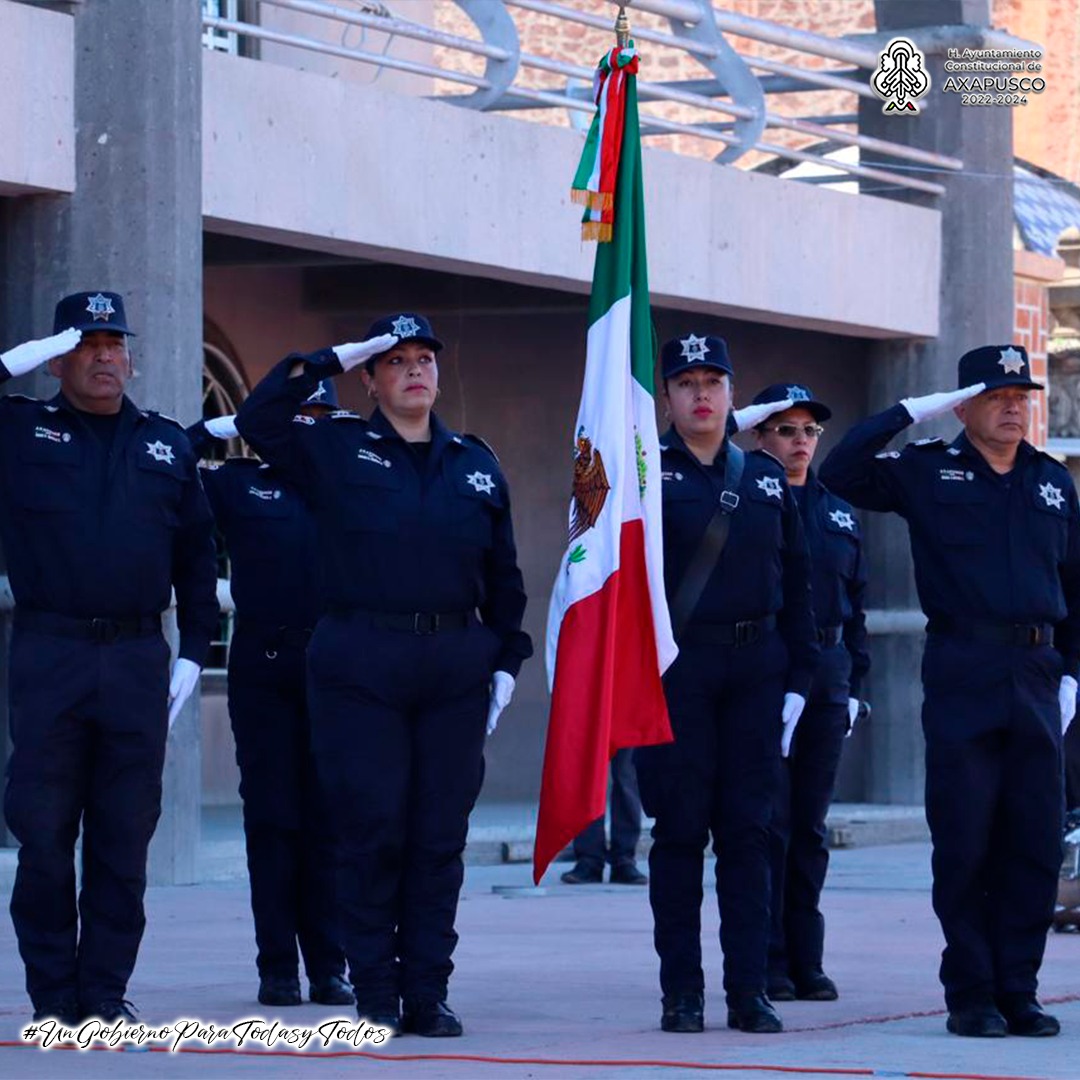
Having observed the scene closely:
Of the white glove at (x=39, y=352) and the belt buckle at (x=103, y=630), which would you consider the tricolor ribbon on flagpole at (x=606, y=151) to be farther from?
the belt buckle at (x=103, y=630)

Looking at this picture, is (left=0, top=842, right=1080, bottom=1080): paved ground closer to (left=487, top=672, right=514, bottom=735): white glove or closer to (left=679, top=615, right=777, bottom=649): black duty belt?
(left=487, top=672, right=514, bottom=735): white glove

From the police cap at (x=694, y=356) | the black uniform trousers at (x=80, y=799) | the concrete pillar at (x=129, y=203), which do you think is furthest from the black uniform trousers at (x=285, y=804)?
the concrete pillar at (x=129, y=203)

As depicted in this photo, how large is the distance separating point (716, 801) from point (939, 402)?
1.40 m

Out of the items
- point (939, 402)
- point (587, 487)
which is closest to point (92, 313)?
point (587, 487)

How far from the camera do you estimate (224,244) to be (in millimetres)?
16719

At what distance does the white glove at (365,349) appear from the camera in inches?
308

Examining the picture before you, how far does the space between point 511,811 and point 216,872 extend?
4.72 m

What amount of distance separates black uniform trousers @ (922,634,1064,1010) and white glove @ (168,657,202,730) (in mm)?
2206

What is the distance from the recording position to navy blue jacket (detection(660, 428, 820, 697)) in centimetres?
819

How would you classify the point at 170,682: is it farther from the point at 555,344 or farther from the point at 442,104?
the point at 555,344

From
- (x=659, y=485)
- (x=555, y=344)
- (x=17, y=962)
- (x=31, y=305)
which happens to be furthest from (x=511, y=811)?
(x=659, y=485)

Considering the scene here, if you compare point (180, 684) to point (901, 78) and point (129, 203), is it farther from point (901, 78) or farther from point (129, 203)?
point (901, 78)

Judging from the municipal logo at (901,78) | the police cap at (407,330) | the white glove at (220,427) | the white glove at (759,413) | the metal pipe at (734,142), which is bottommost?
the white glove at (220,427)

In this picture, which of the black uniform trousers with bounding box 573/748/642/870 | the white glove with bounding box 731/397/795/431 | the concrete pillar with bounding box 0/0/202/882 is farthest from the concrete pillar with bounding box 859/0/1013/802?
the white glove with bounding box 731/397/795/431
